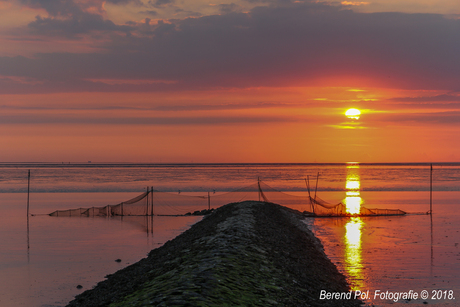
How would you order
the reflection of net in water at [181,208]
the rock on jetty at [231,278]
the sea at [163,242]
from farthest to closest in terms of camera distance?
the reflection of net in water at [181,208]
the sea at [163,242]
the rock on jetty at [231,278]

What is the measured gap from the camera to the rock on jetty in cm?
980

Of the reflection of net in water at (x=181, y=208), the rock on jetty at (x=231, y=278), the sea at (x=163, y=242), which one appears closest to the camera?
the rock on jetty at (x=231, y=278)

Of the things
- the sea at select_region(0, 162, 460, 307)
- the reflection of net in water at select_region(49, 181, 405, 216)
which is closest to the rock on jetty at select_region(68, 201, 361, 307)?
the sea at select_region(0, 162, 460, 307)

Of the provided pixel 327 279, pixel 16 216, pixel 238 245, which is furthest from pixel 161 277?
pixel 16 216

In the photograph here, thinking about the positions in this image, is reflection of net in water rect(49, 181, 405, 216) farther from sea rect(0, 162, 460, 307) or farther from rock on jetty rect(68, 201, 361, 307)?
rock on jetty rect(68, 201, 361, 307)

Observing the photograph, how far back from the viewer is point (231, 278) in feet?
36.7

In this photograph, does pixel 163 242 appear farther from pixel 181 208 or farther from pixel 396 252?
pixel 181 208

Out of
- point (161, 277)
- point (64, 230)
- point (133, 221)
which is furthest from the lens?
point (133, 221)

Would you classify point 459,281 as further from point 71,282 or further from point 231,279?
point 71,282

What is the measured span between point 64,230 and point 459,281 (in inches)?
907

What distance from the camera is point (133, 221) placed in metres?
33.7

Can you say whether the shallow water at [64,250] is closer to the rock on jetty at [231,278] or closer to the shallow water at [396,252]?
the rock on jetty at [231,278]

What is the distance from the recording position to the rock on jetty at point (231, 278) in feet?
32.1

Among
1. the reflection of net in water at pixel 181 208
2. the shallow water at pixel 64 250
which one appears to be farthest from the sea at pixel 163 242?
the reflection of net in water at pixel 181 208
